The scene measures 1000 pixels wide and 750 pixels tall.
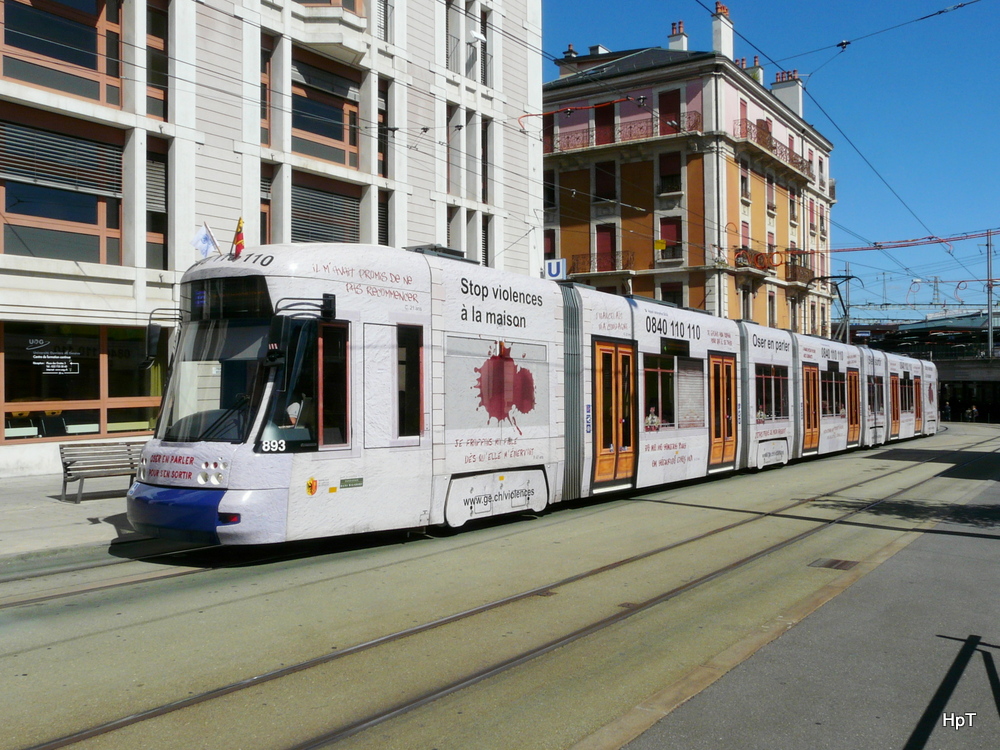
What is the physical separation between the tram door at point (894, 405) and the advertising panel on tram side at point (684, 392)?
16.2 m

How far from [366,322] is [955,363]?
218 ft

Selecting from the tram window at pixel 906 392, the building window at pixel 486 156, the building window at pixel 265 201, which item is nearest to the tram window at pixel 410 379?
the building window at pixel 265 201

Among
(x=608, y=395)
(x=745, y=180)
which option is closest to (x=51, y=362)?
(x=608, y=395)

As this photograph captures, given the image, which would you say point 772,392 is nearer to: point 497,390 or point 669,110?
point 497,390

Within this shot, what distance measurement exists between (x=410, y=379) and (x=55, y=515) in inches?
218

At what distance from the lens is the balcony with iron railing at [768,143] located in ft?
138

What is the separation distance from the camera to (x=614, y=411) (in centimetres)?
1327

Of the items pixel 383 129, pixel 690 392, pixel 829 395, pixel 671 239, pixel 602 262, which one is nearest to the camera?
pixel 690 392

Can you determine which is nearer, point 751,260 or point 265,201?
point 265,201

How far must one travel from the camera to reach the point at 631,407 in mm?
13688

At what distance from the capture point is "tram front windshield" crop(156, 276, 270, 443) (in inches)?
330

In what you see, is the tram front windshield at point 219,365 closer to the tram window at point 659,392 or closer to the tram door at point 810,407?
the tram window at point 659,392

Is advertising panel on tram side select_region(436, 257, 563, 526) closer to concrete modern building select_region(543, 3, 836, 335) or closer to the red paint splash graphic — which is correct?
the red paint splash graphic

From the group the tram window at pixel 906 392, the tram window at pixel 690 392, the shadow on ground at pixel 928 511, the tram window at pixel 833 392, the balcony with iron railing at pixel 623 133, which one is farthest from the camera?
the balcony with iron railing at pixel 623 133
